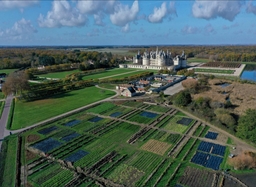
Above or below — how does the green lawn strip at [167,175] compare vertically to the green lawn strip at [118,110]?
below

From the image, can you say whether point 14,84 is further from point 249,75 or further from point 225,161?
point 249,75

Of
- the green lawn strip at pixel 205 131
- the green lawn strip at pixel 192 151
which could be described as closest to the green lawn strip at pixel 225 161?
the green lawn strip at pixel 192 151

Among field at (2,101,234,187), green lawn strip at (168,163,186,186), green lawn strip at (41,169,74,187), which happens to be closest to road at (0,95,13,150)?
field at (2,101,234,187)

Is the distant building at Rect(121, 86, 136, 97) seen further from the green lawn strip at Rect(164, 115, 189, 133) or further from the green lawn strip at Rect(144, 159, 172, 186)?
the green lawn strip at Rect(144, 159, 172, 186)

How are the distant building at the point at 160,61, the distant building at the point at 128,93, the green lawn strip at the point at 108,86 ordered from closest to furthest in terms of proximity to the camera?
the distant building at the point at 128,93 → the green lawn strip at the point at 108,86 → the distant building at the point at 160,61

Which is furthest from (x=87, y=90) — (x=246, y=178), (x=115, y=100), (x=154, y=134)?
(x=246, y=178)

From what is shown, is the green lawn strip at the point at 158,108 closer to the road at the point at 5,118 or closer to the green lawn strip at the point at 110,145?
the green lawn strip at the point at 110,145

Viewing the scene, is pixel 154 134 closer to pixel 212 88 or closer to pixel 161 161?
pixel 161 161
